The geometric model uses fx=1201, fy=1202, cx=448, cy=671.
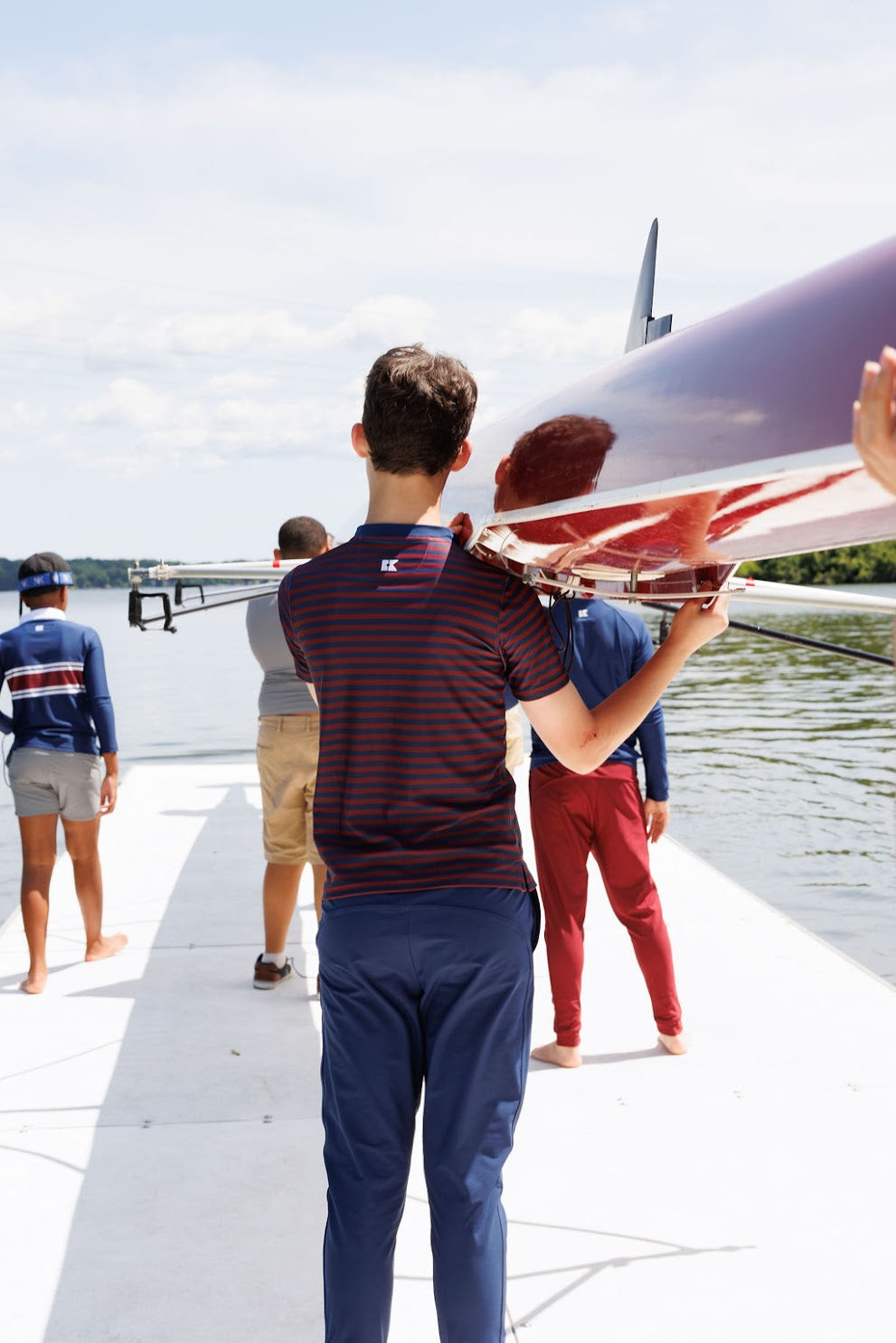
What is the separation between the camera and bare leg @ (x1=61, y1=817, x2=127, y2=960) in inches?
209

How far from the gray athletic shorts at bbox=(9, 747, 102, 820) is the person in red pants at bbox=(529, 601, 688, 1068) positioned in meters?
2.13

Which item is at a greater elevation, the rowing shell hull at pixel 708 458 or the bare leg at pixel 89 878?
the rowing shell hull at pixel 708 458

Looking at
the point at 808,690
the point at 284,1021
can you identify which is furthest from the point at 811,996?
the point at 808,690

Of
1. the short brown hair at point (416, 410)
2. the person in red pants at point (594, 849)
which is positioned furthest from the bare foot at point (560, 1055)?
the short brown hair at point (416, 410)

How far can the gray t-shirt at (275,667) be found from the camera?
4953mm

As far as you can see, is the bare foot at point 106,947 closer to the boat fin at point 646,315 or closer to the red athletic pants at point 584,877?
the red athletic pants at point 584,877

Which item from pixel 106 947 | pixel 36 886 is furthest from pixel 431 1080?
pixel 106 947

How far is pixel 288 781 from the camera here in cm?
495

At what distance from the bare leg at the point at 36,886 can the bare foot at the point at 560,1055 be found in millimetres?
2142

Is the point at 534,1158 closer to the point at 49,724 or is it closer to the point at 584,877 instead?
the point at 584,877

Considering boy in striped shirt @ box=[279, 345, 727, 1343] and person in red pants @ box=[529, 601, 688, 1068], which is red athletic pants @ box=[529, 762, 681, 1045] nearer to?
person in red pants @ box=[529, 601, 688, 1068]

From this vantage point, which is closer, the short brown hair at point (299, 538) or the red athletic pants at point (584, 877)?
the red athletic pants at point (584, 877)

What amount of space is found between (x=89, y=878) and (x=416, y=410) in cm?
389

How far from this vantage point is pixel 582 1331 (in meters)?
2.64
